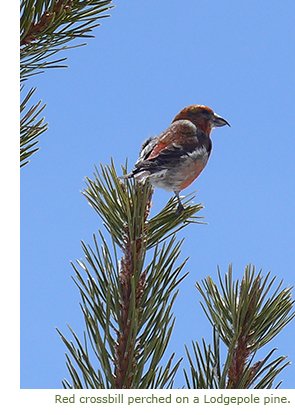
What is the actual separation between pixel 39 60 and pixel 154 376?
3.90ft

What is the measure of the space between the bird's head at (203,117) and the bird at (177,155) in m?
0.01

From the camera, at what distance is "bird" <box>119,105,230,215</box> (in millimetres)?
4339

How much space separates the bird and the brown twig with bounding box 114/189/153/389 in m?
1.74

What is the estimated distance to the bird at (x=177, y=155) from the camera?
14.2ft

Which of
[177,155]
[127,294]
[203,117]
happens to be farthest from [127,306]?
[203,117]

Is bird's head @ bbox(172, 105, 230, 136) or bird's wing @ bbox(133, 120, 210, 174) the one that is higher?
bird's head @ bbox(172, 105, 230, 136)

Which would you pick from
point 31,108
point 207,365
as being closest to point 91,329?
point 207,365

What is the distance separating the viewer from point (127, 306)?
1.88m

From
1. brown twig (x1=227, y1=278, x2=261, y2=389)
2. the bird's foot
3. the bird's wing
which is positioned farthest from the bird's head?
brown twig (x1=227, y1=278, x2=261, y2=389)

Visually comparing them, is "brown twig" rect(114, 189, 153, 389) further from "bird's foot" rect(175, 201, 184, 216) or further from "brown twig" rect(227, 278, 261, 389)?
"brown twig" rect(227, 278, 261, 389)

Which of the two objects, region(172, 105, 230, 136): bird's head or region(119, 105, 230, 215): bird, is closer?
region(119, 105, 230, 215): bird

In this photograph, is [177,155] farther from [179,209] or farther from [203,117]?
[179,209]

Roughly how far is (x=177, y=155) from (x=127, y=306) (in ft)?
9.77
